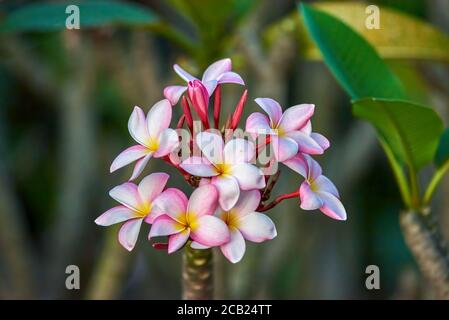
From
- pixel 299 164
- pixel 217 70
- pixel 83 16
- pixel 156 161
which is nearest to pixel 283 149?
pixel 299 164

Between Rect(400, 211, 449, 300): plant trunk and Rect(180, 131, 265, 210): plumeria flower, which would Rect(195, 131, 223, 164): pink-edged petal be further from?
Rect(400, 211, 449, 300): plant trunk

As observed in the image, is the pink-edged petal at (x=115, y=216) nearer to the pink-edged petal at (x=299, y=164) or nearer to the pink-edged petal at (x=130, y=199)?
the pink-edged petal at (x=130, y=199)

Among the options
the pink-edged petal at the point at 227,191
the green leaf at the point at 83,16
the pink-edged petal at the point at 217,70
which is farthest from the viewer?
the green leaf at the point at 83,16

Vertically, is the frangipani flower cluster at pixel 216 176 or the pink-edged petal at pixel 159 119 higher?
the pink-edged petal at pixel 159 119

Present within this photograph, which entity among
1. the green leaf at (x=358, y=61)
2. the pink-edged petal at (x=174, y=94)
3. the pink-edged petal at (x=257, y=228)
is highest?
the green leaf at (x=358, y=61)

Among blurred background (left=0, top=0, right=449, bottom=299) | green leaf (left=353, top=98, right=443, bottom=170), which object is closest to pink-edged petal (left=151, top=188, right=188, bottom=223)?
green leaf (left=353, top=98, right=443, bottom=170)

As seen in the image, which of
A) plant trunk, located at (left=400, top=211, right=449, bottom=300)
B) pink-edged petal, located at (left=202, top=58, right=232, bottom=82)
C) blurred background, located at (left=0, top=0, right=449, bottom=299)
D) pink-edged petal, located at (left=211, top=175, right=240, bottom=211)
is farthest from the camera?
blurred background, located at (left=0, top=0, right=449, bottom=299)

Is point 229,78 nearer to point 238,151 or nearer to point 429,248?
point 238,151

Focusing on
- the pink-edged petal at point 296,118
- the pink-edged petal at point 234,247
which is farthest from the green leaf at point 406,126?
the pink-edged petal at point 234,247

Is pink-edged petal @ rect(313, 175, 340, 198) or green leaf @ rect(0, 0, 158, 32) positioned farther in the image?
green leaf @ rect(0, 0, 158, 32)
